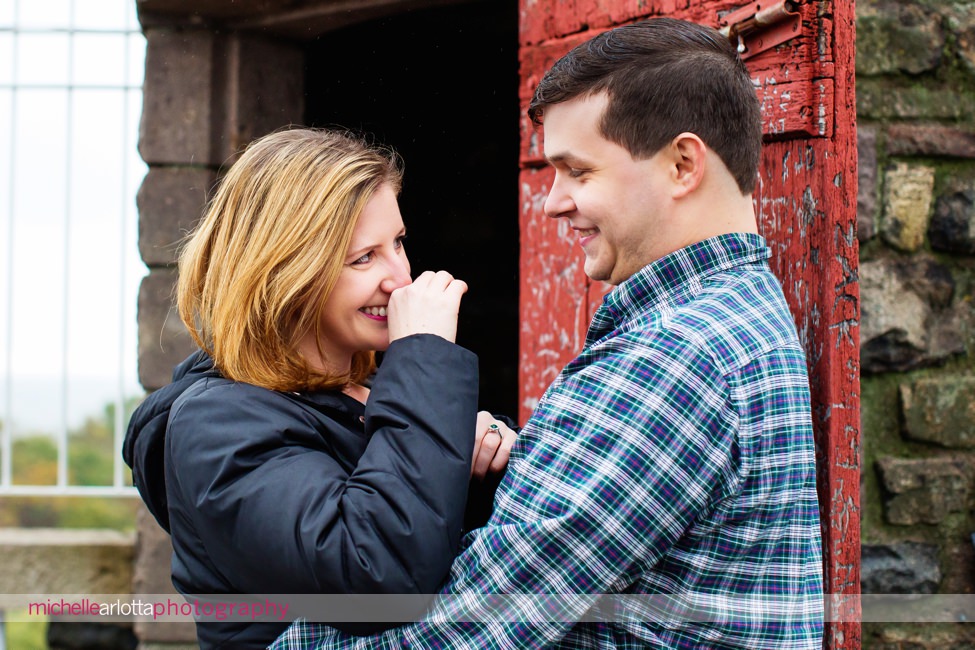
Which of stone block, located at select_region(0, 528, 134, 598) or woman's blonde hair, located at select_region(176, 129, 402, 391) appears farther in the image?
stone block, located at select_region(0, 528, 134, 598)

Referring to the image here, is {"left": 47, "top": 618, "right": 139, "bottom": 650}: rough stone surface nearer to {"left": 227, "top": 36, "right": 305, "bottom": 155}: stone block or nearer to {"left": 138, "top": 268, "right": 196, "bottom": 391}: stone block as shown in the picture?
{"left": 138, "top": 268, "right": 196, "bottom": 391}: stone block

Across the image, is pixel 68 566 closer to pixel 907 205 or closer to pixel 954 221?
pixel 907 205

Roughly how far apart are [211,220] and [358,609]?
743 mm

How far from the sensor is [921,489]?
2727mm

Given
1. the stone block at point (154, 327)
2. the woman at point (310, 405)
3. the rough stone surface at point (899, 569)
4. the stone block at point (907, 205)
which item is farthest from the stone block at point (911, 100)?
the stone block at point (154, 327)

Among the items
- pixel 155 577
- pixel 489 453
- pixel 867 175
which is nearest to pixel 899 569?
pixel 867 175

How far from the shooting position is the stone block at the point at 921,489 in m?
2.72

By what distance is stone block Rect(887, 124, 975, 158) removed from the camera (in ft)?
9.06

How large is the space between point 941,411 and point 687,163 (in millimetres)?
1693

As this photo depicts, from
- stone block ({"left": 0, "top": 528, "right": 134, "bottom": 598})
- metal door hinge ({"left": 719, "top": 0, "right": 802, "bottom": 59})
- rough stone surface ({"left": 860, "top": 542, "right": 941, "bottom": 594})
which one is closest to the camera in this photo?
metal door hinge ({"left": 719, "top": 0, "right": 802, "bottom": 59})

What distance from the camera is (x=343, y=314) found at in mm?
1646

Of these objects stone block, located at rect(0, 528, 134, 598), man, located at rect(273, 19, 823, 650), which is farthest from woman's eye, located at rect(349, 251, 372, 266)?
stone block, located at rect(0, 528, 134, 598)

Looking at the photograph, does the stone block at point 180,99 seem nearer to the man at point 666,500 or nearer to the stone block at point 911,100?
the stone block at point 911,100

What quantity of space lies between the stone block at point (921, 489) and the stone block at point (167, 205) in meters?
2.42
